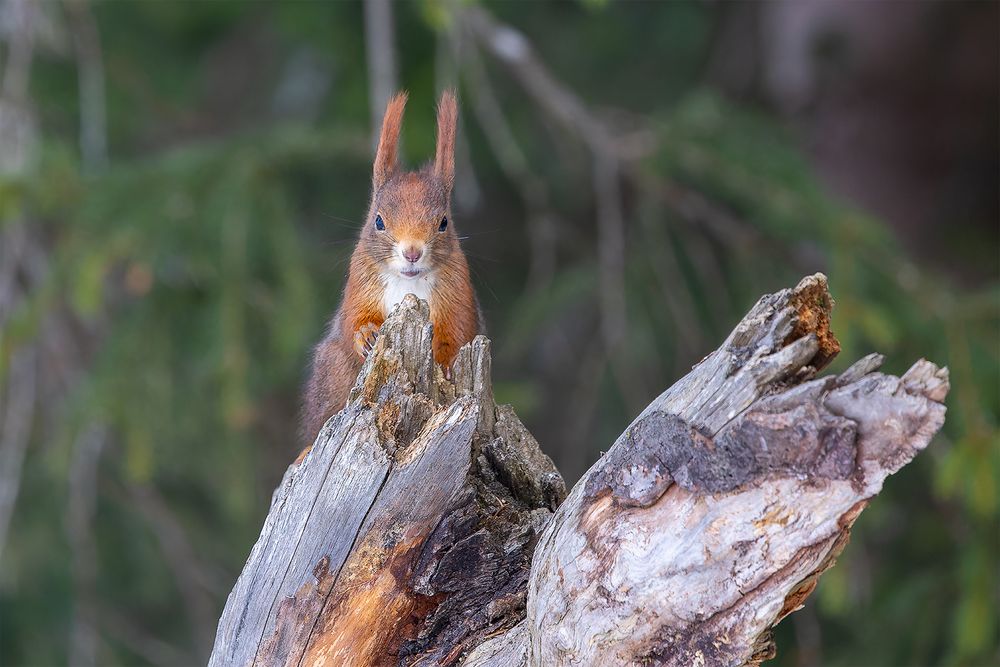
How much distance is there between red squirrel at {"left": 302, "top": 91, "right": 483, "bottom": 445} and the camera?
215 centimetres

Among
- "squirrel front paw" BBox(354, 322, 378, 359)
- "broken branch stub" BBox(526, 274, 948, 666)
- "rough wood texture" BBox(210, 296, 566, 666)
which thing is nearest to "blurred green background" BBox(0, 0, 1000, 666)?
"squirrel front paw" BBox(354, 322, 378, 359)

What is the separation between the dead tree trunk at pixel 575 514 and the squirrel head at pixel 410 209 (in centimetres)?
33

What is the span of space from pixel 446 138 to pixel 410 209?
0.17 meters

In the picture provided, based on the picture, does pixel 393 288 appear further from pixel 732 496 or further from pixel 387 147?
pixel 732 496

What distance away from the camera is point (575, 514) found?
1.53 metres

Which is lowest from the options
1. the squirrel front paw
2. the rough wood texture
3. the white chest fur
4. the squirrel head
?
the rough wood texture

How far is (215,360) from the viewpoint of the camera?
306 centimetres

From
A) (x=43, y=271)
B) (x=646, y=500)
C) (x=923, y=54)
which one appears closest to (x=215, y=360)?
(x=43, y=271)

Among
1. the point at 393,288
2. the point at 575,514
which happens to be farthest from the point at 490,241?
the point at 575,514

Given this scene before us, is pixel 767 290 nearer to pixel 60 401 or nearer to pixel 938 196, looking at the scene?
pixel 938 196

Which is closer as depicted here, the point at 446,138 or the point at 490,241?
the point at 446,138

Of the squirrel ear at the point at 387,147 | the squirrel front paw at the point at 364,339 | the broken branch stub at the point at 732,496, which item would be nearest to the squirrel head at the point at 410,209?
the squirrel ear at the point at 387,147

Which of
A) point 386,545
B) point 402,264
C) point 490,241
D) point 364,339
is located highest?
point 490,241

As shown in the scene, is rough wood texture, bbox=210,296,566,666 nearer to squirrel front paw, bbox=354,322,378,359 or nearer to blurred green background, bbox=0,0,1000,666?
squirrel front paw, bbox=354,322,378,359
